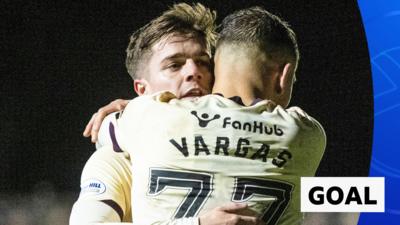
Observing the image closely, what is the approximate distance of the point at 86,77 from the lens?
3488 mm

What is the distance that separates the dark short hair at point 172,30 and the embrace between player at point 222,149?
40cm

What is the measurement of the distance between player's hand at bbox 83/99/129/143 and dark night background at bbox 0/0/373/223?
23 centimetres

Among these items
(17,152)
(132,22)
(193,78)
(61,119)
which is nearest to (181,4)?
(132,22)

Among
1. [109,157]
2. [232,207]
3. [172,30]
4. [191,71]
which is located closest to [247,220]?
[232,207]

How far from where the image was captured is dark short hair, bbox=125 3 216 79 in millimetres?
3150

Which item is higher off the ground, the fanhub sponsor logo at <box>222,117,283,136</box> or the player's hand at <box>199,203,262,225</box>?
the fanhub sponsor logo at <box>222,117,283,136</box>

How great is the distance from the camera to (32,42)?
3.57m

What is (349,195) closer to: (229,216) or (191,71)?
(191,71)

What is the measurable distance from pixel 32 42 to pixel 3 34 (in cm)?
13

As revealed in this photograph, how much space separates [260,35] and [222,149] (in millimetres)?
432

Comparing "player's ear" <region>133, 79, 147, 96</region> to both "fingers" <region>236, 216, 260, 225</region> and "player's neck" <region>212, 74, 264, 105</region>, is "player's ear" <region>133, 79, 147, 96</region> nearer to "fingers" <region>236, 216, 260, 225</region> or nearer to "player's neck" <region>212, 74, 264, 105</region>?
"player's neck" <region>212, 74, 264, 105</region>

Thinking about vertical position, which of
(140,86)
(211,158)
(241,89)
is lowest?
(211,158)

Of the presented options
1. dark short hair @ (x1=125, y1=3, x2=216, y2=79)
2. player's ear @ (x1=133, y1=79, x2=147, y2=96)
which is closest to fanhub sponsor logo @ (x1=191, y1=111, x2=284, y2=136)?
dark short hair @ (x1=125, y1=3, x2=216, y2=79)

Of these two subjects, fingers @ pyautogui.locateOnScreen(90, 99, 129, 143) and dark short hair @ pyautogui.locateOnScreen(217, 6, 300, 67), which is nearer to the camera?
dark short hair @ pyautogui.locateOnScreen(217, 6, 300, 67)
